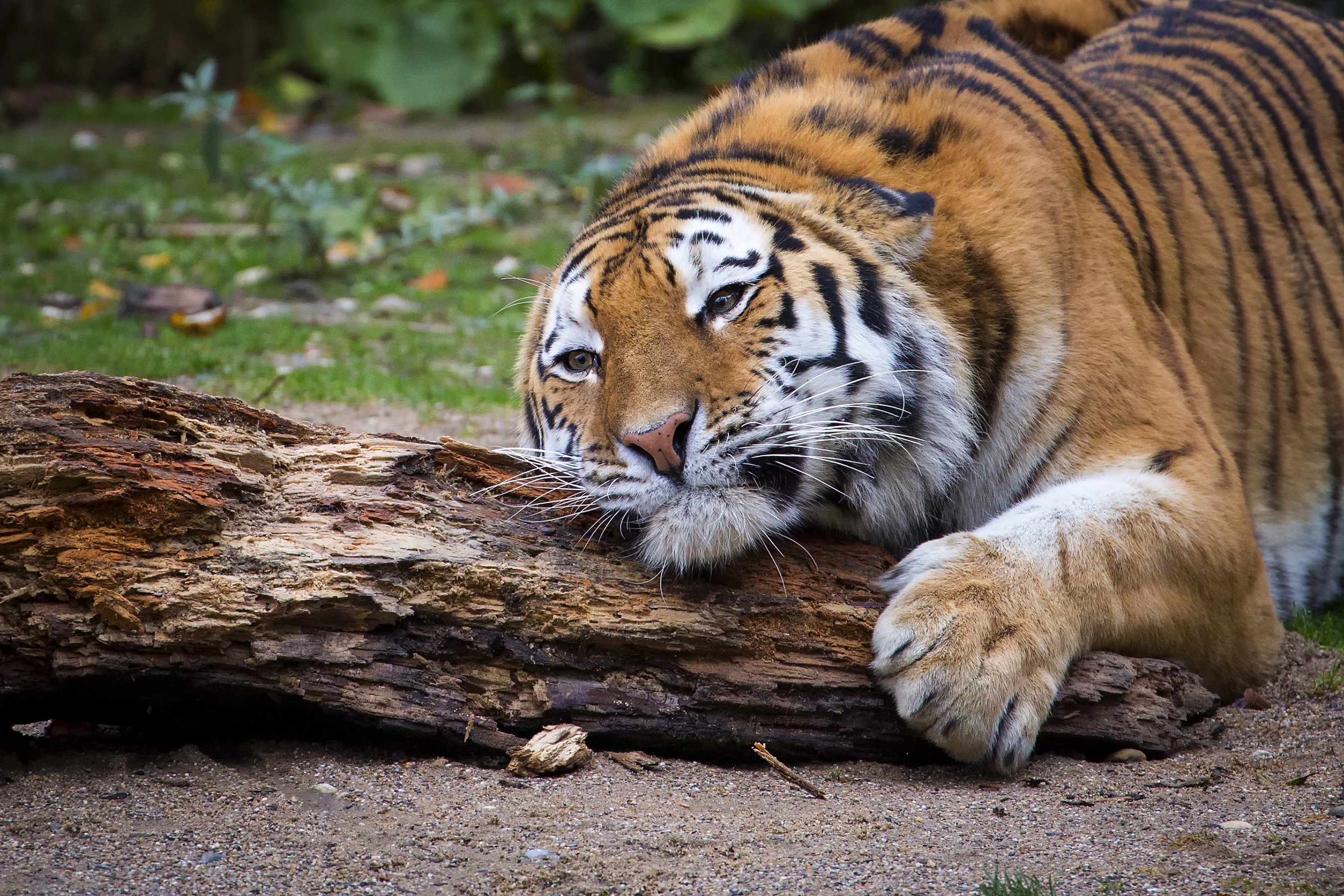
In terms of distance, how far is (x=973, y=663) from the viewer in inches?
94.0

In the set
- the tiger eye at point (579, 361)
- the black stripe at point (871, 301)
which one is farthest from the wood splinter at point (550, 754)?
the black stripe at point (871, 301)

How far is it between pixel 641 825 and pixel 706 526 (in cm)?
58

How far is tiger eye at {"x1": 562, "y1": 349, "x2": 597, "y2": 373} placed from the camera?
266 centimetres

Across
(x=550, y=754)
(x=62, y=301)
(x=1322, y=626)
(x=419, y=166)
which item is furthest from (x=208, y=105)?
(x=1322, y=626)

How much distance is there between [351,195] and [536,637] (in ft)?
18.7

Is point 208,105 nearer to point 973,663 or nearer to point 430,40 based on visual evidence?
point 430,40

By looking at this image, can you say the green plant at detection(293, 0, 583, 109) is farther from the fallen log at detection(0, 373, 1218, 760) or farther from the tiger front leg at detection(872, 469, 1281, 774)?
the tiger front leg at detection(872, 469, 1281, 774)

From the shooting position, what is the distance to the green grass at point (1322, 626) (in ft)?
10.8

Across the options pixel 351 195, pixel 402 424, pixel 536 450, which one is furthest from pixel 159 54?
pixel 536 450

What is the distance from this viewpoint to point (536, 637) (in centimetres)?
246

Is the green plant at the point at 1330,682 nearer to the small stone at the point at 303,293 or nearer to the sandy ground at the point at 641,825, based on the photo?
the sandy ground at the point at 641,825

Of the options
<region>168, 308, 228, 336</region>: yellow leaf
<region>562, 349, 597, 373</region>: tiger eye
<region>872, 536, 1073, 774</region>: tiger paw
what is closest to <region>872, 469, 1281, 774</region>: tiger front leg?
<region>872, 536, 1073, 774</region>: tiger paw

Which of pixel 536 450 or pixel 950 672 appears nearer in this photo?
pixel 950 672

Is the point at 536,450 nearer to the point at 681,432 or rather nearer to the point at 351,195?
the point at 681,432
